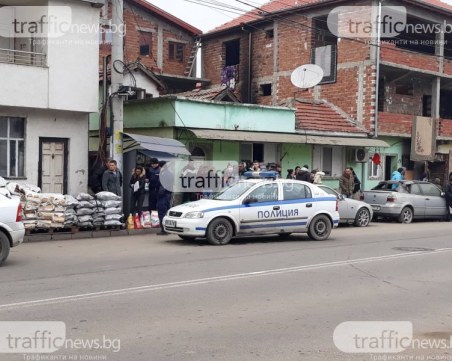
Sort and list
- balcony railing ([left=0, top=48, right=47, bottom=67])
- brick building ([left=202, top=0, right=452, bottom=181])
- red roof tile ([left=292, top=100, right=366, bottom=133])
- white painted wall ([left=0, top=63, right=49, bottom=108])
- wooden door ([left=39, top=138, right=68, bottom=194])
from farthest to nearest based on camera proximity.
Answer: brick building ([left=202, top=0, right=452, bottom=181]) → red roof tile ([left=292, top=100, right=366, bottom=133]) → wooden door ([left=39, top=138, right=68, bottom=194]) → balcony railing ([left=0, top=48, right=47, bottom=67]) → white painted wall ([left=0, top=63, right=49, bottom=108])

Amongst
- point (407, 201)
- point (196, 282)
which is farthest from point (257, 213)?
point (407, 201)

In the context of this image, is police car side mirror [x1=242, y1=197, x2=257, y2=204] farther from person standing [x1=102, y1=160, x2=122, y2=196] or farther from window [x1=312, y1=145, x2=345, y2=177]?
window [x1=312, y1=145, x2=345, y2=177]

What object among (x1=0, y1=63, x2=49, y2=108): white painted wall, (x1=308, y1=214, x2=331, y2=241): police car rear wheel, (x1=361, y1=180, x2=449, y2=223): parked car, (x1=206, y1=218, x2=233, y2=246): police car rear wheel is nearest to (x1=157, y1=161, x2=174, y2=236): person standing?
(x1=206, y1=218, x2=233, y2=246): police car rear wheel

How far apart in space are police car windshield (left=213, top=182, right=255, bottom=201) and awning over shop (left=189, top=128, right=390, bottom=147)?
5316mm

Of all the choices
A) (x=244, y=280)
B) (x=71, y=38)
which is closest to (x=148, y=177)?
(x=71, y=38)

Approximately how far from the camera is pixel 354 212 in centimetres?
1867

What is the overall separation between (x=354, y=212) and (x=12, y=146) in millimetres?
10342

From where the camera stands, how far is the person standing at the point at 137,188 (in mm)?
16062

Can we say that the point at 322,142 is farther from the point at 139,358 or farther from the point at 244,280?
the point at 139,358

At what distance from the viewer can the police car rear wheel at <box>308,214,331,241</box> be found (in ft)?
47.4

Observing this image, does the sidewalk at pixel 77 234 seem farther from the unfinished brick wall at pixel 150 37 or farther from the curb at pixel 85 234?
the unfinished brick wall at pixel 150 37

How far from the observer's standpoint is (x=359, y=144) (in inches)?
953

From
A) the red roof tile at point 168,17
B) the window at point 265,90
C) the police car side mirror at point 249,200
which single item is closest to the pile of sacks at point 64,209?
the police car side mirror at point 249,200

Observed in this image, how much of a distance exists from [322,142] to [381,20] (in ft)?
23.5
